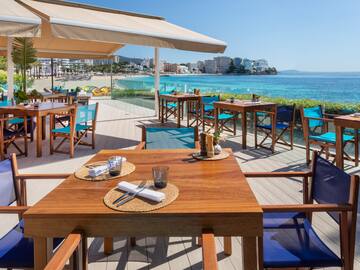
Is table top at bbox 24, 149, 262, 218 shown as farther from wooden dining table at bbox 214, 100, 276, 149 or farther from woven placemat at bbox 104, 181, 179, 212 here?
wooden dining table at bbox 214, 100, 276, 149

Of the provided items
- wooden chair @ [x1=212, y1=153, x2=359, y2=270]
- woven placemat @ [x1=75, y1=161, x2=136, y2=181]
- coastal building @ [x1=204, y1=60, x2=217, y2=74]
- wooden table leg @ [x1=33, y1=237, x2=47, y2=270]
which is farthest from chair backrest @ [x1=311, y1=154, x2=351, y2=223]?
coastal building @ [x1=204, y1=60, x2=217, y2=74]

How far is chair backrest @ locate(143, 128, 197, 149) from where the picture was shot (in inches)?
125

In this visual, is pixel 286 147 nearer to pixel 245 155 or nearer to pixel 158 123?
pixel 245 155

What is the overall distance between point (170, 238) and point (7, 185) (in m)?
1.27

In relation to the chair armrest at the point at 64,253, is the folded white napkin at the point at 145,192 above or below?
above

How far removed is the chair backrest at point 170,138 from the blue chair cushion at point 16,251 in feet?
5.40

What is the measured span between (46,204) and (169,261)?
111 cm

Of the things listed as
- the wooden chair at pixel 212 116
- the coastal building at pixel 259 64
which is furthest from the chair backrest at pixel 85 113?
the coastal building at pixel 259 64

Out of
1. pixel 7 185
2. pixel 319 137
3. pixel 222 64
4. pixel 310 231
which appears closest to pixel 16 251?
pixel 7 185

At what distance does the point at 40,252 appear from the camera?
129 centimetres

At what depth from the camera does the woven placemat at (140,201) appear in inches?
50.6

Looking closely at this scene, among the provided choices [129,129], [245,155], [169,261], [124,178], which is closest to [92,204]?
[124,178]

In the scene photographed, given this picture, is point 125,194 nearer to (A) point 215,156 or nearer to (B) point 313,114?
(A) point 215,156

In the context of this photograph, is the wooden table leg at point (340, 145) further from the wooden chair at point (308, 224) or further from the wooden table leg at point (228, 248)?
the wooden table leg at point (228, 248)
